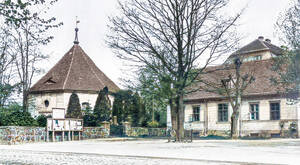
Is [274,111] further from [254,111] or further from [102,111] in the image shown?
[102,111]

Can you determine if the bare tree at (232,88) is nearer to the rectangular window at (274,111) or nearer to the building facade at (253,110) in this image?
the building facade at (253,110)

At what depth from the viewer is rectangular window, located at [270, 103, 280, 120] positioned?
1379 inches

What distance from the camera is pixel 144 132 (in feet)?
123

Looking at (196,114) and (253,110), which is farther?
(196,114)

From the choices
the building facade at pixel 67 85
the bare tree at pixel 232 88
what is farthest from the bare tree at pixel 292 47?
the building facade at pixel 67 85

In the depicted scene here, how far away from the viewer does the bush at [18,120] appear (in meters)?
26.5

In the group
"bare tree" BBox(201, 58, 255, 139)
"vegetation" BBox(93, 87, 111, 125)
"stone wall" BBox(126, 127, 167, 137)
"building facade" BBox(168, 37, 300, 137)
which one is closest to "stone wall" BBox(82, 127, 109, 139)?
"vegetation" BBox(93, 87, 111, 125)

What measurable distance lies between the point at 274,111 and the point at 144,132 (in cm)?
1217

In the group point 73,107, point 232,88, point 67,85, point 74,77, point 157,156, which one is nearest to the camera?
point 157,156

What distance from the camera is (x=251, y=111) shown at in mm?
36844

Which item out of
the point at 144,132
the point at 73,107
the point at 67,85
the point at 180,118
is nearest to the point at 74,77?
the point at 67,85

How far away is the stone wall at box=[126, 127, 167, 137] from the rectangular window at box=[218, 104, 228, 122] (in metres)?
6.10

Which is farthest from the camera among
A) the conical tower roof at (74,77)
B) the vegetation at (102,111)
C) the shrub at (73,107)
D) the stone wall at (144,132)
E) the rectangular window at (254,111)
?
the conical tower roof at (74,77)

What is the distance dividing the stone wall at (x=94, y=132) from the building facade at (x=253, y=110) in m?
10.3
